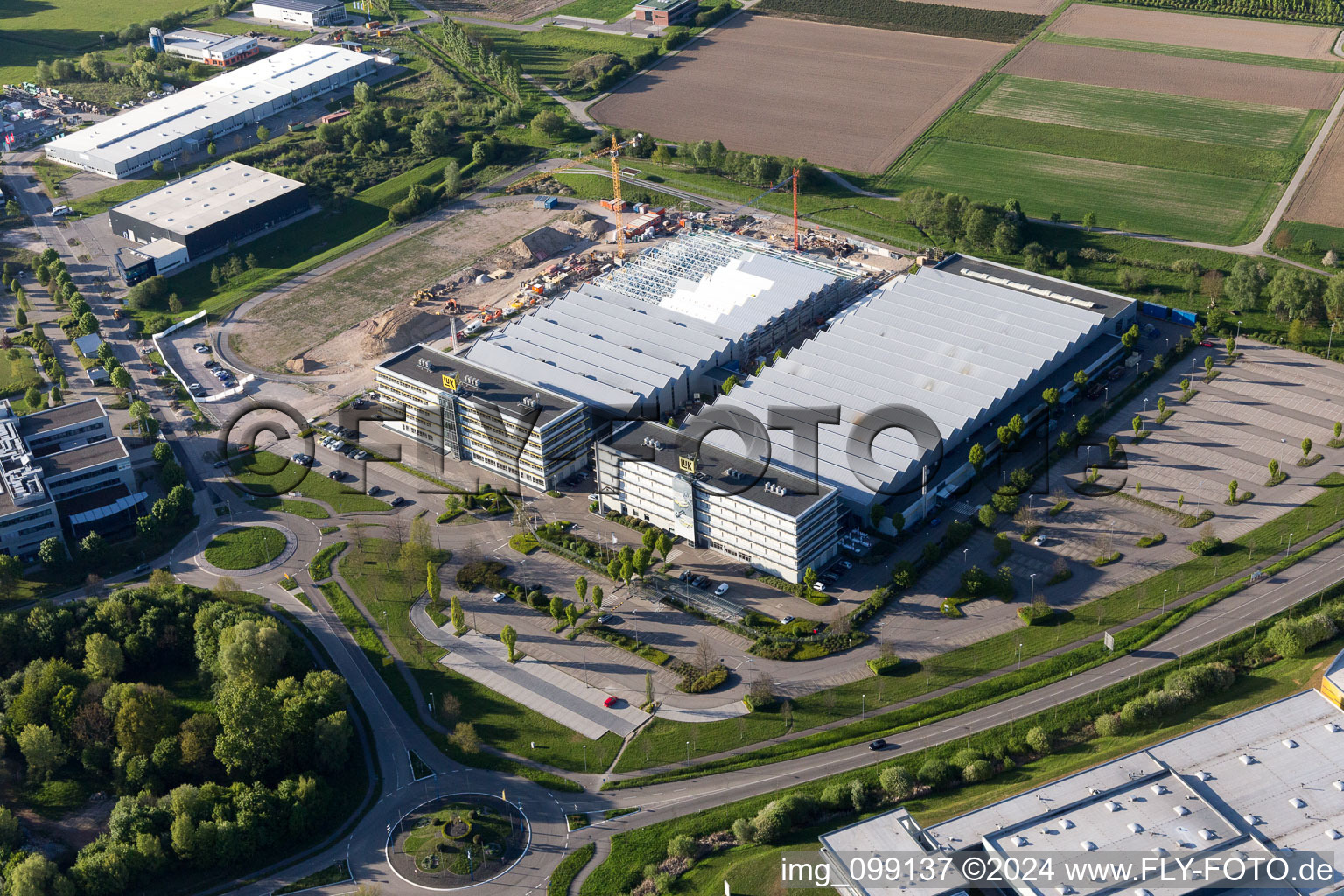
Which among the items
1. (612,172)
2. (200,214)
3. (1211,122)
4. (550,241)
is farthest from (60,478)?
(1211,122)

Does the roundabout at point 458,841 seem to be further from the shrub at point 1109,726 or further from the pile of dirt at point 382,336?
the pile of dirt at point 382,336

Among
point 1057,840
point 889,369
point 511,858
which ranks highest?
point 889,369

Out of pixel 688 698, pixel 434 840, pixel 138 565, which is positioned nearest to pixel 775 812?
pixel 688 698

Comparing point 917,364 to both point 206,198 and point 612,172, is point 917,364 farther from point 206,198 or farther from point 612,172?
point 206,198

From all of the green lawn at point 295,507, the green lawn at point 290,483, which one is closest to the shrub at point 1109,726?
the green lawn at point 290,483

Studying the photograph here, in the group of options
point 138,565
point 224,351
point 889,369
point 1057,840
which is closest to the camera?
point 1057,840

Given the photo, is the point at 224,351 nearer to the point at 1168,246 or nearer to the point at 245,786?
the point at 245,786
